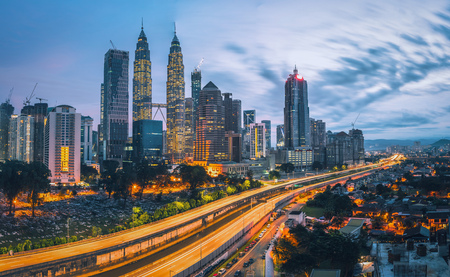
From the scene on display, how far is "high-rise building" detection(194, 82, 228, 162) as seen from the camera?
7146 inches

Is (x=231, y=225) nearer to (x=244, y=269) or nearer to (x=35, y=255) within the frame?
(x=244, y=269)

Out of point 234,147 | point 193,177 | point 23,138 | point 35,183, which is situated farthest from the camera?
point 234,147

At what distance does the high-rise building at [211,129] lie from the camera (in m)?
182

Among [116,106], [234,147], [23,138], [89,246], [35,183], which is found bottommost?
[89,246]

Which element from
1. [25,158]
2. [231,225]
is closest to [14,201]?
[231,225]

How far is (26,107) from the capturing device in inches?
6496

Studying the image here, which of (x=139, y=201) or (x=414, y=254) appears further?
(x=139, y=201)

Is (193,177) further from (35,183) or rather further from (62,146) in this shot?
(62,146)

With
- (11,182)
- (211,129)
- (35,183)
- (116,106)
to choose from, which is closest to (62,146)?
(35,183)

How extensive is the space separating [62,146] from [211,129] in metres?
80.0

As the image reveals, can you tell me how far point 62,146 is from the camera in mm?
120062

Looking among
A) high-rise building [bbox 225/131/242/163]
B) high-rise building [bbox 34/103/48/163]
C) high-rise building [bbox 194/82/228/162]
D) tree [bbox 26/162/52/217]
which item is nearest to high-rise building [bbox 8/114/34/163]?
high-rise building [bbox 34/103/48/163]

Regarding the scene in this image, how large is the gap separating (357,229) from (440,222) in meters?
17.4

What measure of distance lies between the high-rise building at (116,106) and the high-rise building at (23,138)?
143ft
